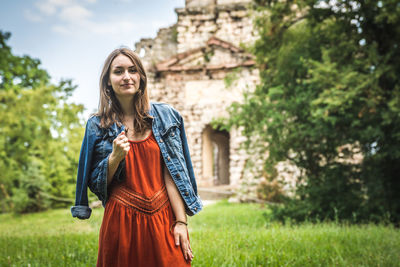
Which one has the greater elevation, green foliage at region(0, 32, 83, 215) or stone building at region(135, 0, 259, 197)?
stone building at region(135, 0, 259, 197)

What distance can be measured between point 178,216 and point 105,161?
0.56 m

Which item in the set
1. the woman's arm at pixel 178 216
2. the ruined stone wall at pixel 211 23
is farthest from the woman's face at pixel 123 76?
the ruined stone wall at pixel 211 23

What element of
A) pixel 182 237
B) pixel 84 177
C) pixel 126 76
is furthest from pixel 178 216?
pixel 126 76

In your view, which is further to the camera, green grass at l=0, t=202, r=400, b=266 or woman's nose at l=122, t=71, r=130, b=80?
green grass at l=0, t=202, r=400, b=266

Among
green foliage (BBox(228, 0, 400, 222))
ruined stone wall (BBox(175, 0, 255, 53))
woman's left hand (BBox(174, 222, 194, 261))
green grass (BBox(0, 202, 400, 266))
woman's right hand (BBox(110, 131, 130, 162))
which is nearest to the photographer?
woman's right hand (BBox(110, 131, 130, 162))

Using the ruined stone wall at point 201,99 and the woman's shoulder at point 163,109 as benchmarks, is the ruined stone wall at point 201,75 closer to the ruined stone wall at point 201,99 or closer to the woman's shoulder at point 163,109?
the ruined stone wall at point 201,99

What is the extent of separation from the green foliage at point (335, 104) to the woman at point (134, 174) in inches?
183

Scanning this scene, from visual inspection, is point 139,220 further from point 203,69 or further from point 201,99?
point 203,69

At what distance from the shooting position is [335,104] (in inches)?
230

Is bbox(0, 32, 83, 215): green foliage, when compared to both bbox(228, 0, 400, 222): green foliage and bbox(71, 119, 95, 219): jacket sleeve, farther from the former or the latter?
bbox(71, 119, 95, 219): jacket sleeve

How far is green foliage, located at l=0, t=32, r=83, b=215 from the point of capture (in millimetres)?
13297

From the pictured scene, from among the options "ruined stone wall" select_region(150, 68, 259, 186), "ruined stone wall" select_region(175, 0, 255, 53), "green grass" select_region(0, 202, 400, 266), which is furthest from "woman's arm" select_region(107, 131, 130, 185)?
"ruined stone wall" select_region(175, 0, 255, 53)

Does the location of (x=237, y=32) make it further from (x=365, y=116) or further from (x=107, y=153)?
(x=107, y=153)

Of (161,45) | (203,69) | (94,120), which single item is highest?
(161,45)
